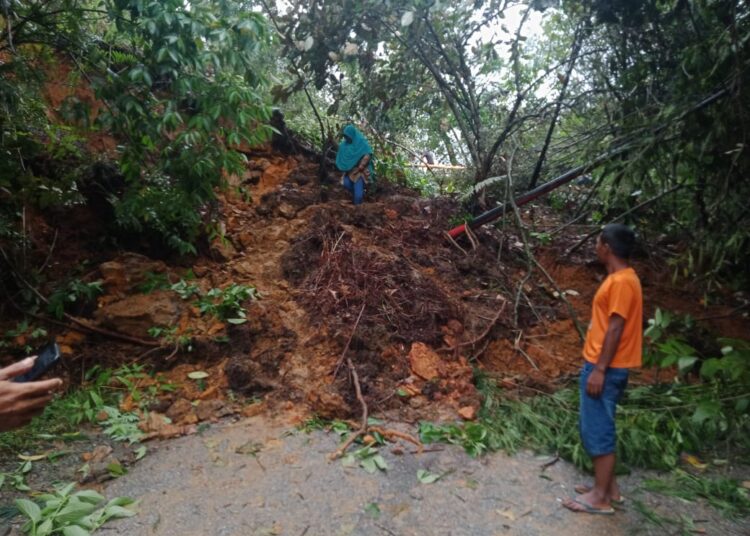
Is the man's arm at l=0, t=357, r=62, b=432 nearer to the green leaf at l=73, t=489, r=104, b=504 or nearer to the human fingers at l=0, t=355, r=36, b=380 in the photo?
the human fingers at l=0, t=355, r=36, b=380

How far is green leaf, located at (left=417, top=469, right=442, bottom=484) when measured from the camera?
3081 millimetres

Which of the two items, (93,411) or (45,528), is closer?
(45,528)

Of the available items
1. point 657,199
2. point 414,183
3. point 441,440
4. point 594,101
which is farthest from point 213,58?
point 414,183

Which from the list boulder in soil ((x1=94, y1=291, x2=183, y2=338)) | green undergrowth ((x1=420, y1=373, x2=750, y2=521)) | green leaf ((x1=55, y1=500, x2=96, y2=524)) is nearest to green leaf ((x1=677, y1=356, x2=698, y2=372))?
green undergrowth ((x1=420, y1=373, x2=750, y2=521))

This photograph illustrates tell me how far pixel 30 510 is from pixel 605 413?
10.1ft

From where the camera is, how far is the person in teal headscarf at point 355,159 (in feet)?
22.7

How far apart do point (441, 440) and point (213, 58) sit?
3.10 meters

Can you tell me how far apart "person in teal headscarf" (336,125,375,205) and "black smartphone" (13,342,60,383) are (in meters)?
5.21

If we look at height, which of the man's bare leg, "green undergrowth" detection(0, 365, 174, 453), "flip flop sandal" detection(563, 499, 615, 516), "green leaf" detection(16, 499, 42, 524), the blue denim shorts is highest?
"green undergrowth" detection(0, 365, 174, 453)

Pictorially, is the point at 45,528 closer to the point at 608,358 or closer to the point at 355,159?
the point at 608,358

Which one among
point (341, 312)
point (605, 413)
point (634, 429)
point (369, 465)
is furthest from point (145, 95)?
point (634, 429)

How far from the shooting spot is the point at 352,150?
274 inches

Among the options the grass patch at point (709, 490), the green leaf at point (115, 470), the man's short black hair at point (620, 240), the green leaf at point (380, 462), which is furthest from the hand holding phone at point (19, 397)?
the grass patch at point (709, 490)

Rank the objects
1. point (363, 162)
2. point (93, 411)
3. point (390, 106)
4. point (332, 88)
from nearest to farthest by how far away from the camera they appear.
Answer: point (93, 411) → point (332, 88) → point (390, 106) → point (363, 162)
